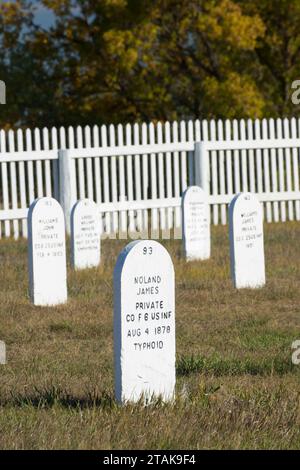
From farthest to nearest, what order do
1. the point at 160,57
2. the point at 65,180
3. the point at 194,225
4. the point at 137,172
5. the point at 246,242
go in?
the point at 160,57 → the point at 137,172 → the point at 65,180 → the point at 194,225 → the point at 246,242

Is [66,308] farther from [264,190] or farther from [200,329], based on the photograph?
[264,190]

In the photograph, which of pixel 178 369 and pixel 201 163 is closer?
pixel 178 369

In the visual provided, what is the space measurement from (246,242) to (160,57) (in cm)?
1727

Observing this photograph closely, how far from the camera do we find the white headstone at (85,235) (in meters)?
14.5

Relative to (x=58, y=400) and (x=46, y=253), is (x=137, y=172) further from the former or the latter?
(x=58, y=400)

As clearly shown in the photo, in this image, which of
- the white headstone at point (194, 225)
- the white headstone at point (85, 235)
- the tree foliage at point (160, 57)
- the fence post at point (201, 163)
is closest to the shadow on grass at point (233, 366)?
the white headstone at point (85, 235)

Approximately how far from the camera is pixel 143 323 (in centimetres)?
705

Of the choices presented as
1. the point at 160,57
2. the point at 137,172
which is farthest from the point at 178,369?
the point at 160,57

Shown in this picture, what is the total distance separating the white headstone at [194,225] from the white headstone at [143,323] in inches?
326

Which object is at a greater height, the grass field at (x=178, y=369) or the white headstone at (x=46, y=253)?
the white headstone at (x=46, y=253)

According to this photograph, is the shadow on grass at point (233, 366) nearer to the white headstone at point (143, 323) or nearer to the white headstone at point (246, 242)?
the white headstone at point (143, 323)

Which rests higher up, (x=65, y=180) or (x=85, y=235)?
(x=65, y=180)

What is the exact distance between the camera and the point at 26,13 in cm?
3138
